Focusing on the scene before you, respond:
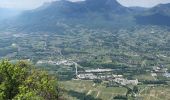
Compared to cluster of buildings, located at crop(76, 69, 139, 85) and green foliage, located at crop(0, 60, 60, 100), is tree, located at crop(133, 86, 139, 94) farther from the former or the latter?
green foliage, located at crop(0, 60, 60, 100)

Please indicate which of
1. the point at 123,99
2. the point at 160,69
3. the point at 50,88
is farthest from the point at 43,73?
the point at 160,69

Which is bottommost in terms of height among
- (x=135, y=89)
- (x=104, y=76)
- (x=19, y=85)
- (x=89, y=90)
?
(x=104, y=76)

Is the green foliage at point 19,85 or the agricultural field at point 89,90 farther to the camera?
the agricultural field at point 89,90

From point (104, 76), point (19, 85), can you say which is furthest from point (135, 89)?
point (19, 85)

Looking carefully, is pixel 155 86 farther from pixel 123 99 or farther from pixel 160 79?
pixel 123 99

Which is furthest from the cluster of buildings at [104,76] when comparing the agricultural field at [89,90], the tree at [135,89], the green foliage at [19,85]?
the green foliage at [19,85]

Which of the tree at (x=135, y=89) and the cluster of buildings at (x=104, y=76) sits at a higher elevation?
the tree at (x=135, y=89)

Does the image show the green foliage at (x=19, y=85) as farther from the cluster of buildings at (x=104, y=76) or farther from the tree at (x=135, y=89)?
the cluster of buildings at (x=104, y=76)

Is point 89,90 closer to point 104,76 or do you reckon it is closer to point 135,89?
point 135,89

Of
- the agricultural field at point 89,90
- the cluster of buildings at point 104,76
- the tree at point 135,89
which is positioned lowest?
the cluster of buildings at point 104,76

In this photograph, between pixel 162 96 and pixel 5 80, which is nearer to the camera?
pixel 5 80

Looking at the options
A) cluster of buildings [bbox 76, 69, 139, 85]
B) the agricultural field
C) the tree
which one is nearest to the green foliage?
the agricultural field
